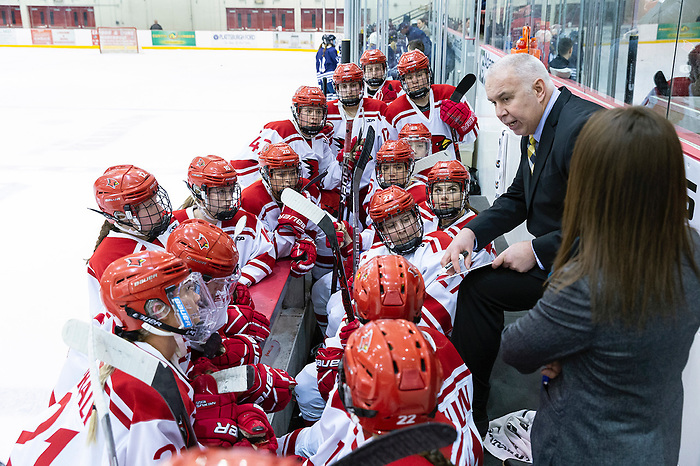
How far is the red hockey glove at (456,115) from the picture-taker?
4055 mm

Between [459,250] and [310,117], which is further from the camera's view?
[310,117]

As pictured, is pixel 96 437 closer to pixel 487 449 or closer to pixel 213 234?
pixel 213 234

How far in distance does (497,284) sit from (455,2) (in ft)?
21.6

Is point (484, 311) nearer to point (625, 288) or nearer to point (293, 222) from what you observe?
point (625, 288)

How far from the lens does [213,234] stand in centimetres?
194

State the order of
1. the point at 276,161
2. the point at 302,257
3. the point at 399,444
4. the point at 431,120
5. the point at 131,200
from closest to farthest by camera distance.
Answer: the point at 399,444 → the point at 131,200 → the point at 302,257 → the point at 276,161 → the point at 431,120

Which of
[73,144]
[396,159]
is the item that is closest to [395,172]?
[396,159]

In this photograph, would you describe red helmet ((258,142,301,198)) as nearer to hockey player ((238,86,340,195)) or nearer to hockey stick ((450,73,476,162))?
hockey player ((238,86,340,195))

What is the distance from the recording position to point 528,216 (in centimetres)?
201

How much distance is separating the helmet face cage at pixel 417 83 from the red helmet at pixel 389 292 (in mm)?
2746

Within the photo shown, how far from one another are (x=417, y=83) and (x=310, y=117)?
864mm

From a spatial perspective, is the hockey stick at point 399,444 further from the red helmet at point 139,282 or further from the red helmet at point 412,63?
the red helmet at point 412,63

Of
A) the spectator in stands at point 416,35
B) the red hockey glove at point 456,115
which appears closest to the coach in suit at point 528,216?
the red hockey glove at point 456,115

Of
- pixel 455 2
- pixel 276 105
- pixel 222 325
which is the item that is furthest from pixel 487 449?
pixel 276 105
